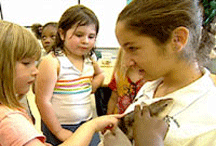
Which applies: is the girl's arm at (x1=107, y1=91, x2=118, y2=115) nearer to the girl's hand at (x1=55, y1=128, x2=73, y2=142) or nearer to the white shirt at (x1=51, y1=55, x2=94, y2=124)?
the white shirt at (x1=51, y1=55, x2=94, y2=124)

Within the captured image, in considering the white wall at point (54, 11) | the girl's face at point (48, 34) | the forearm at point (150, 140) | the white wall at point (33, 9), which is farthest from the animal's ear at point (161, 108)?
the white wall at point (33, 9)

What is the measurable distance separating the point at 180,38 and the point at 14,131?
1.82 feet

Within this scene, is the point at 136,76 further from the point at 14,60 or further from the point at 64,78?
the point at 14,60

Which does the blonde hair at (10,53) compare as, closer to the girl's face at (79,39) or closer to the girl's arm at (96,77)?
Result: the girl's face at (79,39)

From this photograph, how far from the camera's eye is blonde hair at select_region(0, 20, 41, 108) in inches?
24.2

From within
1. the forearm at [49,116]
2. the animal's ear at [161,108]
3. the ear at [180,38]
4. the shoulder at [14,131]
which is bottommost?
the forearm at [49,116]

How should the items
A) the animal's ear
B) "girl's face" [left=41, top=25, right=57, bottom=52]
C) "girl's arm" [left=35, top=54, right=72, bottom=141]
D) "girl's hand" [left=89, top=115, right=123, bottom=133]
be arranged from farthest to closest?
1. "girl's face" [left=41, top=25, right=57, bottom=52]
2. "girl's arm" [left=35, top=54, right=72, bottom=141]
3. "girl's hand" [left=89, top=115, right=123, bottom=133]
4. the animal's ear

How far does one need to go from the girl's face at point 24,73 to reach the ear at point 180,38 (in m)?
0.47

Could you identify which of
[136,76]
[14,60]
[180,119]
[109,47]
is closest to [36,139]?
[14,60]

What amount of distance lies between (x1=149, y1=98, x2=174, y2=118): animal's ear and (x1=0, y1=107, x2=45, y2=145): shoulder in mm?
367

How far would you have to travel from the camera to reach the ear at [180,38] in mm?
590

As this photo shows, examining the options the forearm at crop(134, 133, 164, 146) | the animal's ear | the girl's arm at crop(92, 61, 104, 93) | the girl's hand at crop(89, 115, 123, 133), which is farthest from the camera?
the girl's arm at crop(92, 61, 104, 93)

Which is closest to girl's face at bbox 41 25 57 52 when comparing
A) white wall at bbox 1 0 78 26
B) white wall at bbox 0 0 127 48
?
white wall at bbox 0 0 127 48

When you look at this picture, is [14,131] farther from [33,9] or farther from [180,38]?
[33,9]
